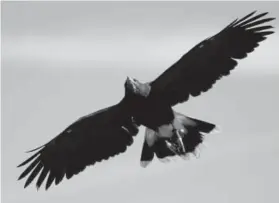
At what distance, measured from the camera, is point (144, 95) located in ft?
38.7

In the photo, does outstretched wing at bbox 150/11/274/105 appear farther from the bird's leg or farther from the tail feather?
the tail feather

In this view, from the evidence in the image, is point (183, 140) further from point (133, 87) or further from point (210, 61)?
point (133, 87)

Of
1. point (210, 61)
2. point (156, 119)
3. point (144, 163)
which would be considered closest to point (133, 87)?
point (156, 119)

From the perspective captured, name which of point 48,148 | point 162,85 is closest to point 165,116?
point 162,85

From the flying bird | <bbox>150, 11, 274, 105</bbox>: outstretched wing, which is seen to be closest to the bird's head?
the flying bird

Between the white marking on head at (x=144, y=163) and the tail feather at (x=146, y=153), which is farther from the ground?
the tail feather at (x=146, y=153)

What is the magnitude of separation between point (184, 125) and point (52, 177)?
4.62 ft

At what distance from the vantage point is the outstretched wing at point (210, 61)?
11984 millimetres

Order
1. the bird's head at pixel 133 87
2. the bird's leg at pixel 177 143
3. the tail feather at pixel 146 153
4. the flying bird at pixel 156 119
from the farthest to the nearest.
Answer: the tail feather at pixel 146 153 < the bird's leg at pixel 177 143 < the flying bird at pixel 156 119 < the bird's head at pixel 133 87

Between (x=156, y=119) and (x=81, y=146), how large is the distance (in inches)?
35.5

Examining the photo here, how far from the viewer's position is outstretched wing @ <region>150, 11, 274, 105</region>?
1198cm

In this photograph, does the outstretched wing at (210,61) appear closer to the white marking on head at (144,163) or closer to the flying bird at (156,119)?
the flying bird at (156,119)

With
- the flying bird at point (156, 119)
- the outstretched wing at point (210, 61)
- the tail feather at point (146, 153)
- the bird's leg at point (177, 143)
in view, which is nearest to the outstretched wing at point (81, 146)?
the flying bird at point (156, 119)

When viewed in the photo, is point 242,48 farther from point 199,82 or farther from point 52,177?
point 52,177
